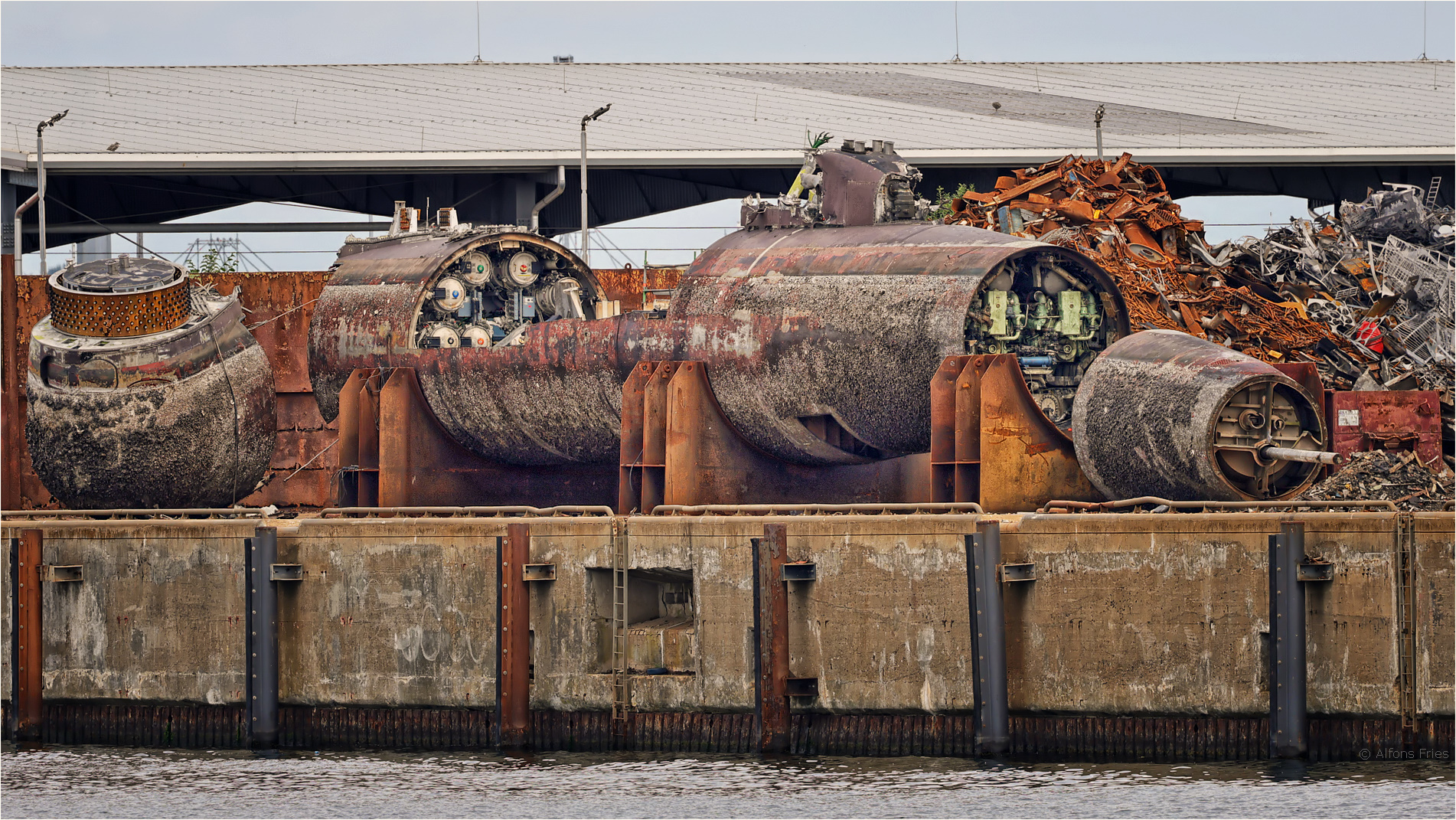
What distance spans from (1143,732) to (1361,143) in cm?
3874

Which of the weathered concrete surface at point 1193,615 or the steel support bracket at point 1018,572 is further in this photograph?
the steel support bracket at point 1018,572

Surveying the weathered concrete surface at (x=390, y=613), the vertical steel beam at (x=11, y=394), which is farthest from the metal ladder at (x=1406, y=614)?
the vertical steel beam at (x=11, y=394)

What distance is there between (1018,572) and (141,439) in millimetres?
15763

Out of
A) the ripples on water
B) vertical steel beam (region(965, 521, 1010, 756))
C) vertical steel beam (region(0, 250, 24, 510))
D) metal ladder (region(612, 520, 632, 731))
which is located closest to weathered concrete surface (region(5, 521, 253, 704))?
the ripples on water

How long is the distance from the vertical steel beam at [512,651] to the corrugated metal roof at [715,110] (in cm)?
3173

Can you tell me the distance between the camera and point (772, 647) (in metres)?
24.6

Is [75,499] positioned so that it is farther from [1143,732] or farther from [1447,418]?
[1447,418]

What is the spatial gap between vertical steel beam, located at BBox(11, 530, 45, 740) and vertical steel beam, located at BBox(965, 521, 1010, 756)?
12626mm

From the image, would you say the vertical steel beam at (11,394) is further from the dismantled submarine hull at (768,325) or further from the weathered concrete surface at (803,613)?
A: the weathered concrete surface at (803,613)

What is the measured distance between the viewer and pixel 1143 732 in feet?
77.2

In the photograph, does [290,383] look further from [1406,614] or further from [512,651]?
[1406,614]

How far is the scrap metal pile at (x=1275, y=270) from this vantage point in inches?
1323

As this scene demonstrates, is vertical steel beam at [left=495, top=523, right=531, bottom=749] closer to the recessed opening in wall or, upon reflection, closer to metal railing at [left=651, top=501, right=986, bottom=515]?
the recessed opening in wall

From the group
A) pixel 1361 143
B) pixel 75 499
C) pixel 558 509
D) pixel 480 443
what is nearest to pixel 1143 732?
pixel 558 509
